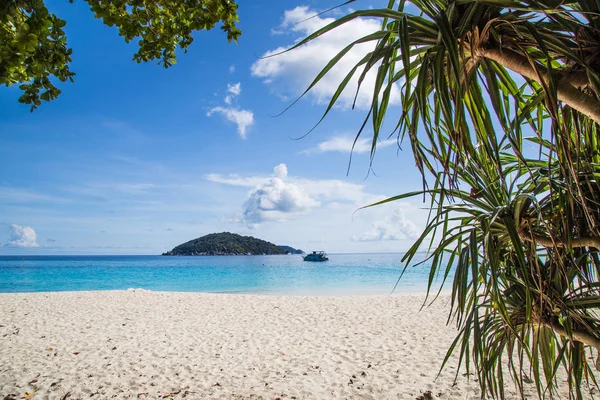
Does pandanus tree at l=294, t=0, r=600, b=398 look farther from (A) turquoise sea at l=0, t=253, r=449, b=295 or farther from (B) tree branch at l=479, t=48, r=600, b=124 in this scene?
(A) turquoise sea at l=0, t=253, r=449, b=295

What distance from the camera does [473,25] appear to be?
1.07 metres

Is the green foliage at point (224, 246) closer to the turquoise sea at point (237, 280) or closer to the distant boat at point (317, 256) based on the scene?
the distant boat at point (317, 256)

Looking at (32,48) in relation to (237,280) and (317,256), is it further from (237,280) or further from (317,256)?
(317,256)

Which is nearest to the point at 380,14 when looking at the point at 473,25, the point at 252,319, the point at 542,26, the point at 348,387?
the point at 473,25

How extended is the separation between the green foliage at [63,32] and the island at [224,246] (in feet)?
330

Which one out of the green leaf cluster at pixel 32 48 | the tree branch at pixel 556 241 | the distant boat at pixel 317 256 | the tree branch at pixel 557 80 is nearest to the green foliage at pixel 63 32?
the green leaf cluster at pixel 32 48

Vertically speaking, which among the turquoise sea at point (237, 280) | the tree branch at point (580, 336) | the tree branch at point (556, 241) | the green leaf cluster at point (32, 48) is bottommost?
the turquoise sea at point (237, 280)

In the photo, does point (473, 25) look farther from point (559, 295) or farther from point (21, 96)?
point (21, 96)

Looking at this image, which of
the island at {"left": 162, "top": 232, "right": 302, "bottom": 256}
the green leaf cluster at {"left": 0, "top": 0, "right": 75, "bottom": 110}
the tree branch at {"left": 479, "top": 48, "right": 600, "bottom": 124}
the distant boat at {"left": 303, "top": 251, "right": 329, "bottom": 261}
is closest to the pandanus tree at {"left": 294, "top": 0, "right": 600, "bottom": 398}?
the tree branch at {"left": 479, "top": 48, "right": 600, "bottom": 124}

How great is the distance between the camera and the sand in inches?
154

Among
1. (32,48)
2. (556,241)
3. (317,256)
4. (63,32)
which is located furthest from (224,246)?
(556,241)

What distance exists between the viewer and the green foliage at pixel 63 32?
164 cm

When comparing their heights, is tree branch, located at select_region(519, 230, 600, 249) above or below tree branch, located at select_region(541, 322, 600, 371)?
above

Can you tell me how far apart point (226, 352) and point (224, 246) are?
321ft
